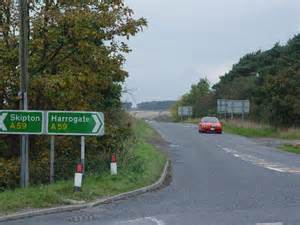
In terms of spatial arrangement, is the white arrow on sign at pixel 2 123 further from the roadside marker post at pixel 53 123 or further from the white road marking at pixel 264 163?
the white road marking at pixel 264 163

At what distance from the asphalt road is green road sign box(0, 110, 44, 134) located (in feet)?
10.7

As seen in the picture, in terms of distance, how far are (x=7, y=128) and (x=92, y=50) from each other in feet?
15.0

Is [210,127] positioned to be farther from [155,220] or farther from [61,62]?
[155,220]

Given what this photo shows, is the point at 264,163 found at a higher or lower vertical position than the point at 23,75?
lower

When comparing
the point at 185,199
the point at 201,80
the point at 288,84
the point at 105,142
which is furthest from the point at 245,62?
the point at 185,199

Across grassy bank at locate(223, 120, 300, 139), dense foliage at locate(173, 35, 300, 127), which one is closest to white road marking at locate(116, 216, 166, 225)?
grassy bank at locate(223, 120, 300, 139)

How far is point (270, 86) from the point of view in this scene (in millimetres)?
61562

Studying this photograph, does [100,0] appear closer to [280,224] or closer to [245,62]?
[280,224]

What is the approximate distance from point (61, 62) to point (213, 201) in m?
8.07

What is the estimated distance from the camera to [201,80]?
13188 centimetres

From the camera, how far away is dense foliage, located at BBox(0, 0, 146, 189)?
20297 millimetres

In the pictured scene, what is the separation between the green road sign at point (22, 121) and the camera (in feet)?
57.4

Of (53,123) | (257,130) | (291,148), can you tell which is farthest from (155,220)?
(257,130)

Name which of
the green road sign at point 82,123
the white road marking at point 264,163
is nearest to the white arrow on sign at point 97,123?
the green road sign at point 82,123
